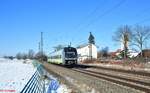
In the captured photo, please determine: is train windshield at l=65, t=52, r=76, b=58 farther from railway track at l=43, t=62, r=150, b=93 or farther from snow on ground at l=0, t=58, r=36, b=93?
railway track at l=43, t=62, r=150, b=93

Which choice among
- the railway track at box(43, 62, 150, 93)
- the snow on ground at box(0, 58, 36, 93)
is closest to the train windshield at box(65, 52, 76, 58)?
the snow on ground at box(0, 58, 36, 93)

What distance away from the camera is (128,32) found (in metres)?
113

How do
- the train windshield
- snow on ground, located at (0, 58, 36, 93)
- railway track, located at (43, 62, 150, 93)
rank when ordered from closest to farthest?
1. snow on ground, located at (0, 58, 36, 93)
2. railway track, located at (43, 62, 150, 93)
3. the train windshield

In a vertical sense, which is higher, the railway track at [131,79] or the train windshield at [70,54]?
the train windshield at [70,54]

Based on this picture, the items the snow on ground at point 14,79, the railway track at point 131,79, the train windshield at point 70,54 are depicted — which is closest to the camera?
the snow on ground at point 14,79

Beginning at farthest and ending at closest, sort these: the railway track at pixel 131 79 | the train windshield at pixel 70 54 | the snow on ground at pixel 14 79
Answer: the train windshield at pixel 70 54 < the railway track at pixel 131 79 < the snow on ground at pixel 14 79

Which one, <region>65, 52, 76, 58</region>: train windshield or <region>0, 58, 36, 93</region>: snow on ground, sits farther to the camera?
<region>65, 52, 76, 58</region>: train windshield

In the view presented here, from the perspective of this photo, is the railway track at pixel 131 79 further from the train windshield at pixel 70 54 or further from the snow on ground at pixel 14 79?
the train windshield at pixel 70 54

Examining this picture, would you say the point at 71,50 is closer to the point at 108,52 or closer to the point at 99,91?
the point at 99,91

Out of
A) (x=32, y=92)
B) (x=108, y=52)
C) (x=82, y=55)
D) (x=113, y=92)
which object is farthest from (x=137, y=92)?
(x=108, y=52)

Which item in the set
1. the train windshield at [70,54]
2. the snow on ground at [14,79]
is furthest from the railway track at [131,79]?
the train windshield at [70,54]

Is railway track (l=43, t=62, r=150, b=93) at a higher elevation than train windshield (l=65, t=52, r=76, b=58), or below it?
below

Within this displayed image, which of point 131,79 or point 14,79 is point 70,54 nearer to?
point 14,79

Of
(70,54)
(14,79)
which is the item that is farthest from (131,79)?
(70,54)
